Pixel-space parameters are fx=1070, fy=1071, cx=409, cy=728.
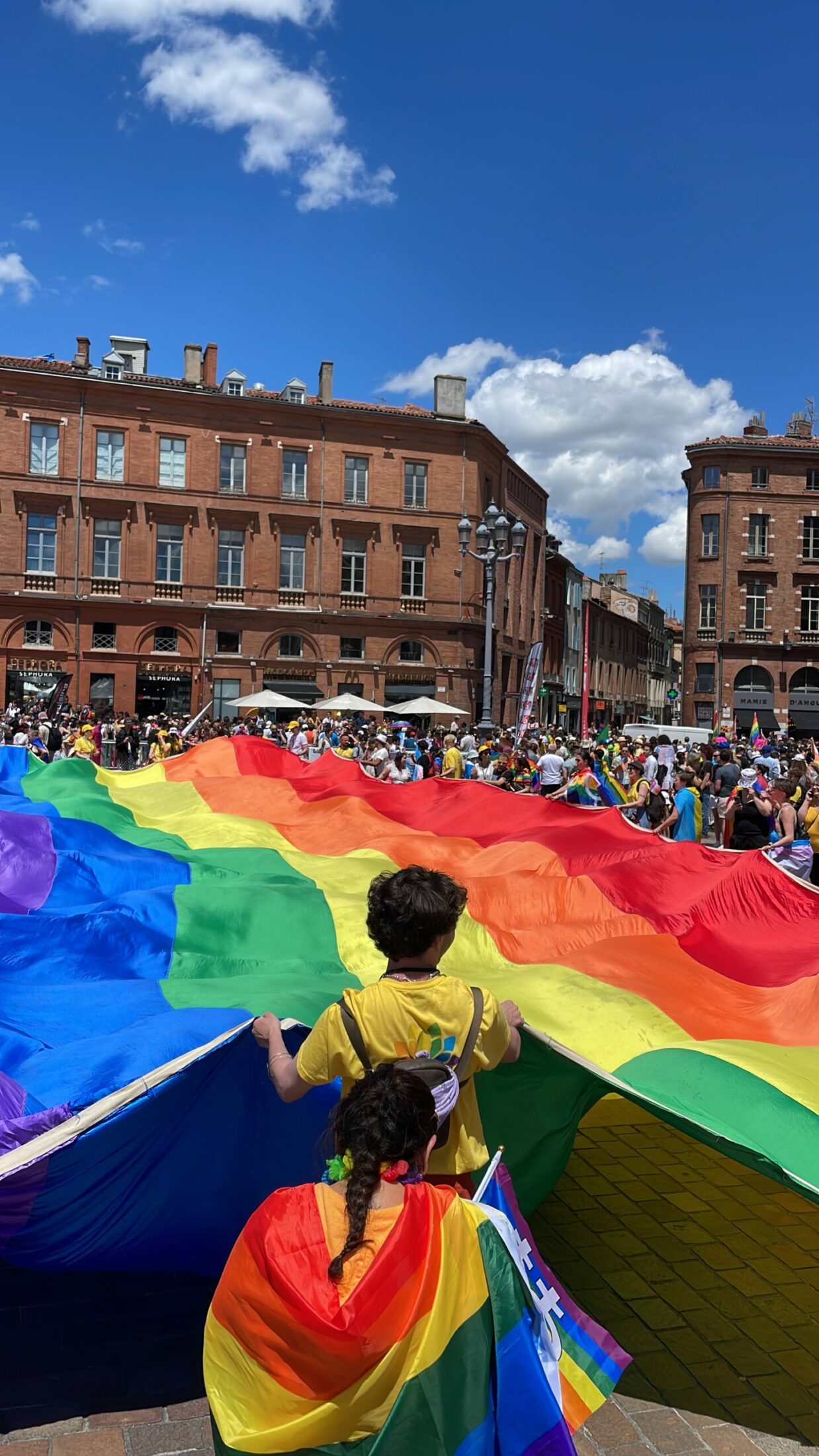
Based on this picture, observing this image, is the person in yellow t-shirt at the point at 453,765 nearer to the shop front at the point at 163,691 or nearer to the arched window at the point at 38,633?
the shop front at the point at 163,691

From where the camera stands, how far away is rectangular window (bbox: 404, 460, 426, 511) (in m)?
43.6

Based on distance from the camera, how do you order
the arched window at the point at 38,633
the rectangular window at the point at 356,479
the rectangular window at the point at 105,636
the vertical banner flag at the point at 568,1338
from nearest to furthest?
the vertical banner flag at the point at 568,1338, the arched window at the point at 38,633, the rectangular window at the point at 105,636, the rectangular window at the point at 356,479

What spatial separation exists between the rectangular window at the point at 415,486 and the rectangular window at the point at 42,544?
13.8m

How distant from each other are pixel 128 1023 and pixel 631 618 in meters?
87.3

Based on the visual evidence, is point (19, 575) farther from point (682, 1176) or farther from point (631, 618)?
point (631, 618)

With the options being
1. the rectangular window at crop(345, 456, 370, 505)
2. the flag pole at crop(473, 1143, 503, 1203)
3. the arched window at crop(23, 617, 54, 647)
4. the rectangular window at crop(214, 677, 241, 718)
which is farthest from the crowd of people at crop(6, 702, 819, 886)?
the rectangular window at crop(345, 456, 370, 505)

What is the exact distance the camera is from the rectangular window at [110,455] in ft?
131

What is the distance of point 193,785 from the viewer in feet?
32.8

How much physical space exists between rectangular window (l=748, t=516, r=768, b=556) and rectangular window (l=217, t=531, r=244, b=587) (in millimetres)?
26593

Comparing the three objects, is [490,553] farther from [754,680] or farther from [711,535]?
[754,680]

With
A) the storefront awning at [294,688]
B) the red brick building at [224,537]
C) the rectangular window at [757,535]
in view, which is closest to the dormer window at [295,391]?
the red brick building at [224,537]

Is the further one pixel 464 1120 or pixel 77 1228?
pixel 77 1228

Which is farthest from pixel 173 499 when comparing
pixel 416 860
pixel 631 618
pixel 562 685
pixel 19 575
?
pixel 631 618

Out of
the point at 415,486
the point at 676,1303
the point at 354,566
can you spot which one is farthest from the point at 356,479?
the point at 676,1303
